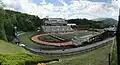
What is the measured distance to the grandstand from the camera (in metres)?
12.4

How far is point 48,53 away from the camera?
39.2ft

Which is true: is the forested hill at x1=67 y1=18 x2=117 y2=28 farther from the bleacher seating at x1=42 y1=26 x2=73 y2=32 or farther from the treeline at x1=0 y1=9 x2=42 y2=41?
the treeline at x1=0 y1=9 x2=42 y2=41

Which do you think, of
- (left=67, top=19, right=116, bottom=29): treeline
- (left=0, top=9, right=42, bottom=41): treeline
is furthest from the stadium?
(left=0, top=9, right=42, bottom=41): treeline

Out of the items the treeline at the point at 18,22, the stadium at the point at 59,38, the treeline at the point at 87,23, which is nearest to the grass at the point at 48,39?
the stadium at the point at 59,38

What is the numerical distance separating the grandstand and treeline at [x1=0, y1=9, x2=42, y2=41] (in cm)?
38

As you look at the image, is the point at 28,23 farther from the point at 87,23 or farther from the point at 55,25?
the point at 87,23

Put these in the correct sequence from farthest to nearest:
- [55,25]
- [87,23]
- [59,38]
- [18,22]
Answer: [18,22] < [55,25] < [59,38] < [87,23]

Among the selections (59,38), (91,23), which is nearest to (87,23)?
(91,23)

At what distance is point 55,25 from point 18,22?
212 centimetres

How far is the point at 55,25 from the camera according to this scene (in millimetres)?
12812

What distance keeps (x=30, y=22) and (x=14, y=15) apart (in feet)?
8.87

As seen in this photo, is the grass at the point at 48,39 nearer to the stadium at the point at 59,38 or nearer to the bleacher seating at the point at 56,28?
the stadium at the point at 59,38

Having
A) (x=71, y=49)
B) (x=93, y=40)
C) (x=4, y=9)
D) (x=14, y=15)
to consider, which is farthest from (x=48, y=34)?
(x=4, y=9)

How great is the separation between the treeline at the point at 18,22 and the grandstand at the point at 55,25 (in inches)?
14.9
